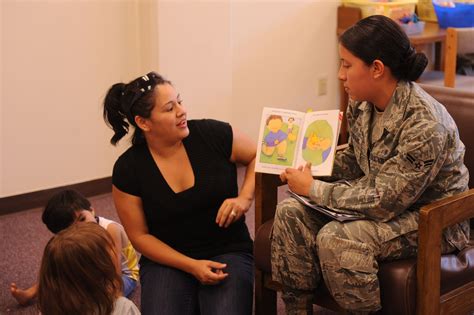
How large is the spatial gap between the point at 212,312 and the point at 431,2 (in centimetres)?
340

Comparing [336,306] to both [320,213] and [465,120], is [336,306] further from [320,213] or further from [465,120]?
[465,120]

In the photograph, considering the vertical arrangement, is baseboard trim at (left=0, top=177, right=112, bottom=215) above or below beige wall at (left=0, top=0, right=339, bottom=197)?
below

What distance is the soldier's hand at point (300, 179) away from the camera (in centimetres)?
241

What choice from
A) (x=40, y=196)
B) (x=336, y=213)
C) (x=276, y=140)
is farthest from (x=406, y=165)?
(x=40, y=196)

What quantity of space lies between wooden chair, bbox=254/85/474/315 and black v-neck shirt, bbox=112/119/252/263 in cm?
13

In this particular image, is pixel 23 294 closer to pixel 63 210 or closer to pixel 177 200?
pixel 63 210

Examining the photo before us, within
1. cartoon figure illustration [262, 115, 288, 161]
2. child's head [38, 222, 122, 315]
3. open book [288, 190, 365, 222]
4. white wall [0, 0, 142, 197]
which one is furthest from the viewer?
white wall [0, 0, 142, 197]

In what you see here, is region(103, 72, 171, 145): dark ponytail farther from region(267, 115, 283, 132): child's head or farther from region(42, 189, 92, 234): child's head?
region(42, 189, 92, 234): child's head

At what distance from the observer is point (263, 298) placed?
8.72 ft

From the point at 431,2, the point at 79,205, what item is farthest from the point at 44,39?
the point at 431,2

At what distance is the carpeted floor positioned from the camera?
3086mm

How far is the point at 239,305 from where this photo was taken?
237cm

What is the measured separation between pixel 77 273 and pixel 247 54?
2908mm

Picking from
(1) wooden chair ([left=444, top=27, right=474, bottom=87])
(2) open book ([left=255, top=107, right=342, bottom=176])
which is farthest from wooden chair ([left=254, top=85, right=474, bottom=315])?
(1) wooden chair ([left=444, top=27, right=474, bottom=87])
